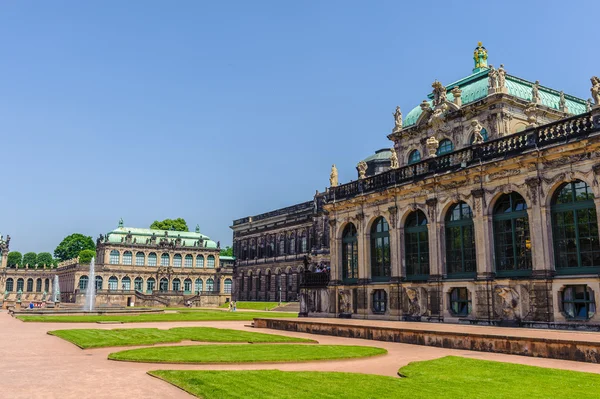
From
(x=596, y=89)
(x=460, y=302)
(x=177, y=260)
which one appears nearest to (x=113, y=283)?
(x=177, y=260)

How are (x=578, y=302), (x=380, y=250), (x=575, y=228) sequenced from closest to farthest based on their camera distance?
(x=578, y=302), (x=575, y=228), (x=380, y=250)

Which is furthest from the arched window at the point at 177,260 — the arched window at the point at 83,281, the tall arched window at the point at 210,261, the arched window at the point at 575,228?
the arched window at the point at 575,228

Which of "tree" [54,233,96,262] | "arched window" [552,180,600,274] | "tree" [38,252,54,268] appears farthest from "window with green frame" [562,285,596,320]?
"tree" [38,252,54,268]

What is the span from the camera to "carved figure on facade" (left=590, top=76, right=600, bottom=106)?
22.3 meters

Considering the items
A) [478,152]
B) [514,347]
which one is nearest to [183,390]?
[514,347]

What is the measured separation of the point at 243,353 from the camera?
17.2 m

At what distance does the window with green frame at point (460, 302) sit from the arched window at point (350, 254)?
804 centimetres

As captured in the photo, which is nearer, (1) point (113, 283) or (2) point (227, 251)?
(1) point (113, 283)

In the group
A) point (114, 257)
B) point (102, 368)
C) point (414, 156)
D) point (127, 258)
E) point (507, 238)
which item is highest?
point (414, 156)

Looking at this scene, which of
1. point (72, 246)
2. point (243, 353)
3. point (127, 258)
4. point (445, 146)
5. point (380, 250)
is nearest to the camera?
point (243, 353)

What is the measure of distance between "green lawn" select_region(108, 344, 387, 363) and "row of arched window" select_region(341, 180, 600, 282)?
988 centimetres

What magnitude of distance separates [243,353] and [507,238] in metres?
14.4

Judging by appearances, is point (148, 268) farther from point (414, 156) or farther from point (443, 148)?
point (443, 148)

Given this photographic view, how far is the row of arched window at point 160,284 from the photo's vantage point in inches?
4296
